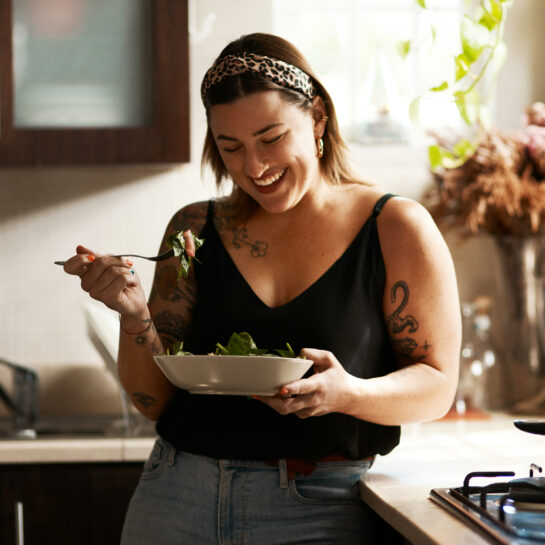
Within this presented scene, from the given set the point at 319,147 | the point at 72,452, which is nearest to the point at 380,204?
the point at 319,147

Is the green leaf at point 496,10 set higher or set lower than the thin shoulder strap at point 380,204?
higher

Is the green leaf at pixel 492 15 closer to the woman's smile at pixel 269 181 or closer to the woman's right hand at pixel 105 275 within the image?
the woman's smile at pixel 269 181

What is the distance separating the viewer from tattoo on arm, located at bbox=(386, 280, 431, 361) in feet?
4.55

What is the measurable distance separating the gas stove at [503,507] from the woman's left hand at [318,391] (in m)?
0.20

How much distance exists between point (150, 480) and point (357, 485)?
352 millimetres

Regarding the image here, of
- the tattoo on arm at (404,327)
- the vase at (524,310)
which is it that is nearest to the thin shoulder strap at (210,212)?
the tattoo on arm at (404,327)

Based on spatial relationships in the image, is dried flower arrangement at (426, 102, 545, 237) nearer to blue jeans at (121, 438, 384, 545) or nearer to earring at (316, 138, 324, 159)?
earring at (316, 138, 324, 159)

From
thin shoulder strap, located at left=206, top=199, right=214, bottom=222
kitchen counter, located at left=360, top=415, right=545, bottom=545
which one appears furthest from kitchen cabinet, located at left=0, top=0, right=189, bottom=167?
kitchen counter, located at left=360, top=415, right=545, bottom=545

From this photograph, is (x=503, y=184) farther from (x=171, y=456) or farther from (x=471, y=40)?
(x=171, y=456)

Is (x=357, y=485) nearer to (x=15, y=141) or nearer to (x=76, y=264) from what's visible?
(x=76, y=264)

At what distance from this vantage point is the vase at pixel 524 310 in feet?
7.55

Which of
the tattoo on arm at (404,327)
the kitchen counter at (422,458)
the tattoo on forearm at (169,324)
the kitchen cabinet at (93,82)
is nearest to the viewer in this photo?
the kitchen counter at (422,458)

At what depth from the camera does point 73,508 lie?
6.04 ft

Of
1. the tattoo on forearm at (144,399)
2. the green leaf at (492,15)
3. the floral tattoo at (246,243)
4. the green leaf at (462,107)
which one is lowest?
the tattoo on forearm at (144,399)
